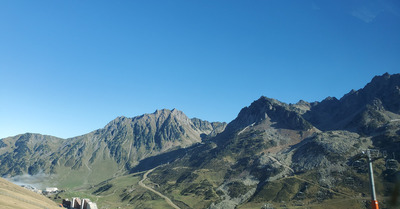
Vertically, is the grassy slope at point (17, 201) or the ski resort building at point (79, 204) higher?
the grassy slope at point (17, 201)

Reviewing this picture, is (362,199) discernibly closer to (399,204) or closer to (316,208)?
(316,208)

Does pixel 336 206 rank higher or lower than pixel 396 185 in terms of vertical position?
lower

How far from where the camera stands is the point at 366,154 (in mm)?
40281

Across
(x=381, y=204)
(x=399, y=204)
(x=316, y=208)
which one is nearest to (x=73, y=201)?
(x=399, y=204)

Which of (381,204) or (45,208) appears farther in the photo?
(381,204)

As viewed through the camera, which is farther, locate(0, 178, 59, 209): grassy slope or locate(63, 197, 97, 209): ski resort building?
locate(63, 197, 97, 209): ski resort building

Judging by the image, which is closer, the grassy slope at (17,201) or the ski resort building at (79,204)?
the grassy slope at (17,201)

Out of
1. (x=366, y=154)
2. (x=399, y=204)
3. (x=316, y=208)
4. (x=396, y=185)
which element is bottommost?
(x=316, y=208)

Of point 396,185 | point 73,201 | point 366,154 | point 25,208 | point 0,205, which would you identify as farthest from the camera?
point 73,201

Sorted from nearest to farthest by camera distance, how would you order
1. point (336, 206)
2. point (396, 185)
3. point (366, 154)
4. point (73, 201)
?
point (396, 185) → point (366, 154) → point (73, 201) → point (336, 206)

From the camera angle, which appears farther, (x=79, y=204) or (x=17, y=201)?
(x=79, y=204)

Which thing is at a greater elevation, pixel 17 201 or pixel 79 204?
pixel 17 201

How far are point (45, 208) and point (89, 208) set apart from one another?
53.6 feet

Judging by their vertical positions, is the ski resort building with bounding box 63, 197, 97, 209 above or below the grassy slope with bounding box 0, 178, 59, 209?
below
